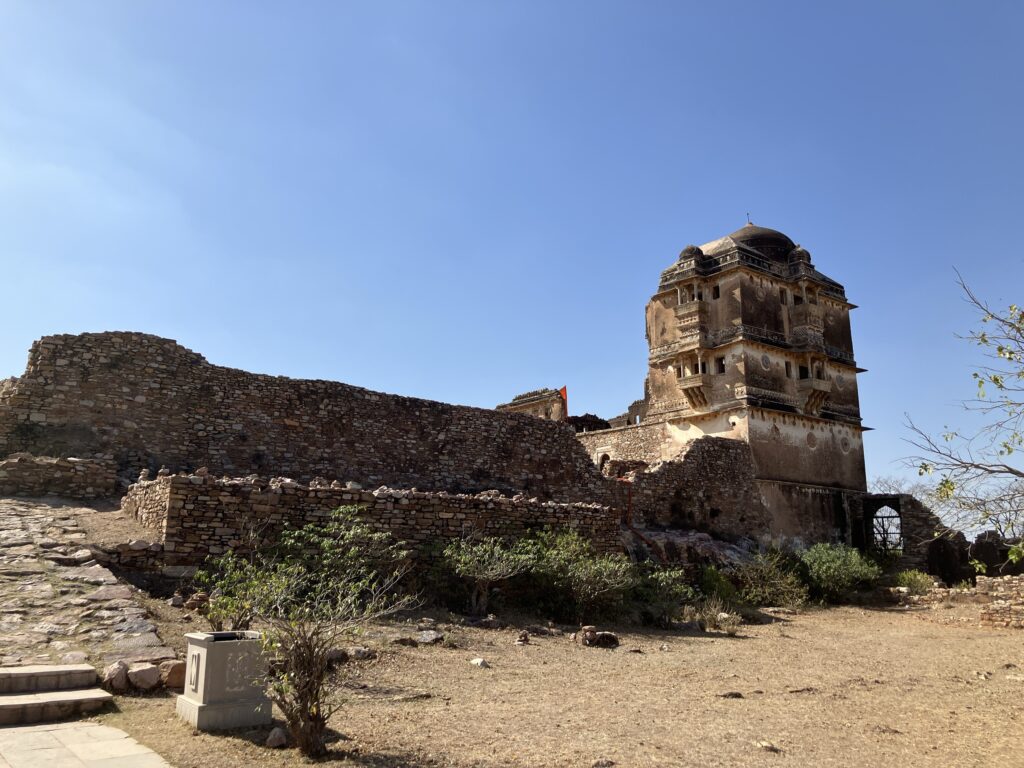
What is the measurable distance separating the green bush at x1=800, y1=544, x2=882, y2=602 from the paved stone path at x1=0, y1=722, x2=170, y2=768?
1835 cm

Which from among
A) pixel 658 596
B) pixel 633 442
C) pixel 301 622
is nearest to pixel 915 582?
pixel 633 442

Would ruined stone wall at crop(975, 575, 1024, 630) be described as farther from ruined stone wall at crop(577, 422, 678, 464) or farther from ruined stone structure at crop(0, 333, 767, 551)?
ruined stone wall at crop(577, 422, 678, 464)

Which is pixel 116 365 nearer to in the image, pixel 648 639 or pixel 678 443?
pixel 648 639

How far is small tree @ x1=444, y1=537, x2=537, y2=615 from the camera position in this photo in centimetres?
1131

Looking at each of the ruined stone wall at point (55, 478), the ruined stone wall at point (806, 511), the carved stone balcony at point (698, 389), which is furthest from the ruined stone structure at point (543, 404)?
the ruined stone wall at point (55, 478)

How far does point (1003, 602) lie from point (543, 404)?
21725 mm

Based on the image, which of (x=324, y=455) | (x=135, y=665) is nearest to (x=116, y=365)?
(x=324, y=455)

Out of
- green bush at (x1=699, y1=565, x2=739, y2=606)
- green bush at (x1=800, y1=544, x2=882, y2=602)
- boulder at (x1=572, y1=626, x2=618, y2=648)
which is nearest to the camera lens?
boulder at (x1=572, y1=626, x2=618, y2=648)

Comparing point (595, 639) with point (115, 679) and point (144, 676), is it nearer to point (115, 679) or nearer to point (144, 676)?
point (144, 676)

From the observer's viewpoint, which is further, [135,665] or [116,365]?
→ [116,365]

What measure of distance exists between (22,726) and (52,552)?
13.7 ft

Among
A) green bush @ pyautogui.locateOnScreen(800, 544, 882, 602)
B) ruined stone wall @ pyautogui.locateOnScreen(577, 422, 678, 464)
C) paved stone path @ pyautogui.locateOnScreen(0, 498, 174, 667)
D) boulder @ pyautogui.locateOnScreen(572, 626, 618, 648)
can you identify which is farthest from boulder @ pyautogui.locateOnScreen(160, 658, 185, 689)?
→ ruined stone wall @ pyautogui.locateOnScreen(577, 422, 678, 464)

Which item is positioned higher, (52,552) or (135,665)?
(52,552)

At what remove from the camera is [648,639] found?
11.3 meters
